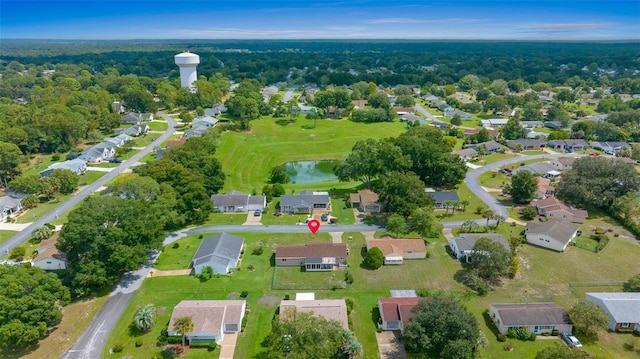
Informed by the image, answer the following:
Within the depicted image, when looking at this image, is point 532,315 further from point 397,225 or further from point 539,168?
point 539,168

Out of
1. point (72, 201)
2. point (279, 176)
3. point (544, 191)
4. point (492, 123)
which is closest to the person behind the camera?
point (72, 201)

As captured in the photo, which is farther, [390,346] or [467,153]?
[467,153]

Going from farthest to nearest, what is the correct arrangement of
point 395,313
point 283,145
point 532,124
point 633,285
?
point 532,124 → point 283,145 → point 633,285 → point 395,313

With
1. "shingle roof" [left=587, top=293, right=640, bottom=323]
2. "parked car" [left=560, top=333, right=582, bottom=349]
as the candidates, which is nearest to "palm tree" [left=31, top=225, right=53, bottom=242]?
"parked car" [left=560, top=333, right=582, bottom=349]

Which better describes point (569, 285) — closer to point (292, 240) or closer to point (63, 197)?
point (292, 240)

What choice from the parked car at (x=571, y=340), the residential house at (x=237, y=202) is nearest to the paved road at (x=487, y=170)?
the parked car at (x=571, y=340)

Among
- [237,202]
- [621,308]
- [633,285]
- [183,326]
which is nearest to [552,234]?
[633,285]

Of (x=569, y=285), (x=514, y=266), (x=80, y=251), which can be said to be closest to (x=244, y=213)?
(x=80, y=251)

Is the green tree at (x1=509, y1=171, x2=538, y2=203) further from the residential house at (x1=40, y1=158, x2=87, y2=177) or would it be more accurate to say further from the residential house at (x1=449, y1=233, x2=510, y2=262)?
the residential house at (x1=40, y1=158, x2=87, y2=177)
